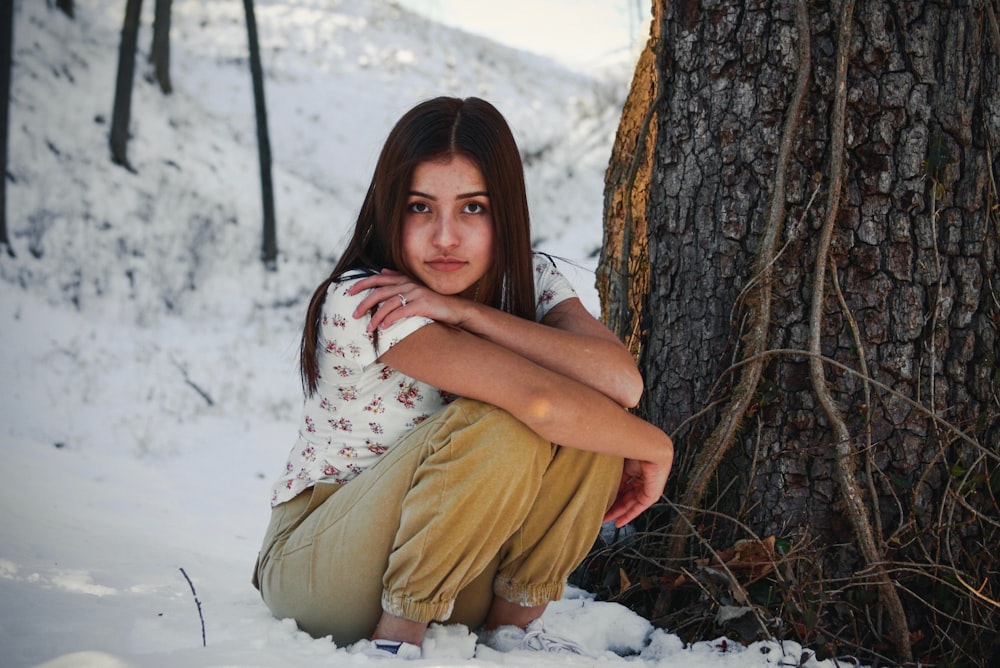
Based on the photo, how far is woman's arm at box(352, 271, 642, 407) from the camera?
1.86 meters

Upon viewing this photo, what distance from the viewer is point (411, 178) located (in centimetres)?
201

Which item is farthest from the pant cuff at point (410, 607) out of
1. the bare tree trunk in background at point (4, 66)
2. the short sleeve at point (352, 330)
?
the bare tree trunk in background at point (4, 66)

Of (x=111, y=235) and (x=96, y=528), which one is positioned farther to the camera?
(x=111, y=235)

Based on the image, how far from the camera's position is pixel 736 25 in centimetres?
224

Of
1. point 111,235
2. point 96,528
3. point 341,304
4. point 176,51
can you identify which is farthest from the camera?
point 176,51

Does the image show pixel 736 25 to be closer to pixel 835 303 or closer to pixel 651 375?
pixel 835 303

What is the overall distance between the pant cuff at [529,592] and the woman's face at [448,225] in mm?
716

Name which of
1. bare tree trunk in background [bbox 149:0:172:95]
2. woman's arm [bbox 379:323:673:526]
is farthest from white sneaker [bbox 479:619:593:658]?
bare tree trunk in background [bbox 149:0:172:95]

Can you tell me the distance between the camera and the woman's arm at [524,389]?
179 cm

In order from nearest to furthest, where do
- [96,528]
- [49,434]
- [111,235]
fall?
[96,528] → [49,434] → [111,235]

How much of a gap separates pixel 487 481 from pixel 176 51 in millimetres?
15831

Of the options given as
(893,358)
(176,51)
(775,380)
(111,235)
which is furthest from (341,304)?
(176,51)

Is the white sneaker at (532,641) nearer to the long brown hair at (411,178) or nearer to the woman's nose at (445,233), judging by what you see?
the long brown hair at (411,178)

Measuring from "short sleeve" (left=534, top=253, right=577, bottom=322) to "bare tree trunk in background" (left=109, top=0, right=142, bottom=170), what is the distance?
8.97m
